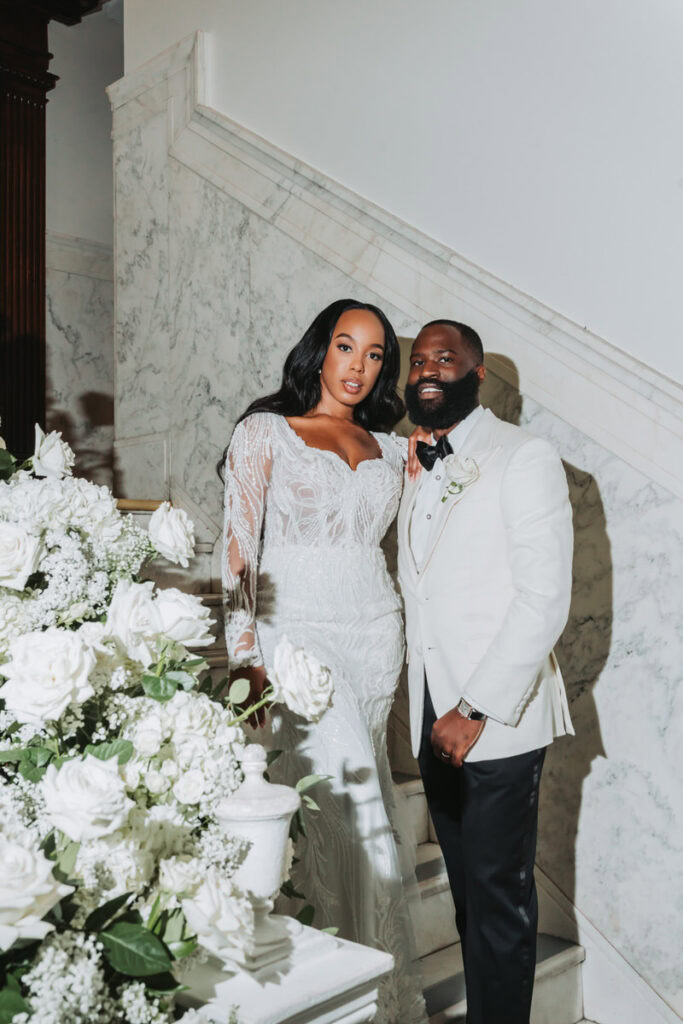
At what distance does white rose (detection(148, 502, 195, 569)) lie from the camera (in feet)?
5.34

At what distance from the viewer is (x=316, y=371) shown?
3.28 metres

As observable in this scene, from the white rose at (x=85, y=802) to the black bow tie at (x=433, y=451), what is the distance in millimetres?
2072

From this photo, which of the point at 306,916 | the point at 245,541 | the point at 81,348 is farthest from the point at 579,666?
the point at 81,348

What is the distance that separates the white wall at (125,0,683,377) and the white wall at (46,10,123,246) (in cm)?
274

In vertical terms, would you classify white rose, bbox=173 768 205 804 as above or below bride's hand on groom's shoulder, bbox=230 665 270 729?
above

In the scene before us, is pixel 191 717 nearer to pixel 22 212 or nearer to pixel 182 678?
pixel 182 678

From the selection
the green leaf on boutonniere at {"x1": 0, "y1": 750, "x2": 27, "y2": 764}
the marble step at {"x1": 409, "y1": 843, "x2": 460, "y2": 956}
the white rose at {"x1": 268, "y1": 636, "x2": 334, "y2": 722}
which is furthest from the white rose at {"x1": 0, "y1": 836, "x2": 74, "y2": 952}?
the marble step at {"x1": 409, "y1": 843, "x2": 460, "y2": 956}

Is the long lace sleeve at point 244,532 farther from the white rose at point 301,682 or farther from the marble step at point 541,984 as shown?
the white rose at point 301,682

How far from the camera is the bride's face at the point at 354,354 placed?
319 centimetres

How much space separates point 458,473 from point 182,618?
65.9 inches

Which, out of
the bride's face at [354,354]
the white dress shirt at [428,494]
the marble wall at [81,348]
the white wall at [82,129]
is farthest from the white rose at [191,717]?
the white wall at [82,129]

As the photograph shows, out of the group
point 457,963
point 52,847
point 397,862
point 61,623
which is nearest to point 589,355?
point 397,862

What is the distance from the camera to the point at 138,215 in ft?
18.2

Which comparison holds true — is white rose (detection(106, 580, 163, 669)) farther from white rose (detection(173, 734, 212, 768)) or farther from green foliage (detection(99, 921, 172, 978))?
green foliage (detection(99, 921, 172, 978))
